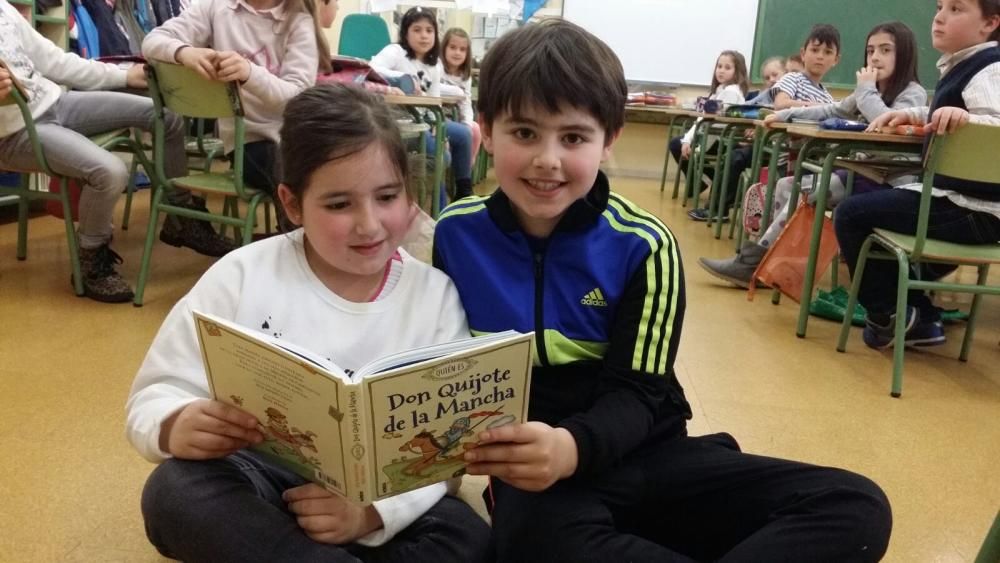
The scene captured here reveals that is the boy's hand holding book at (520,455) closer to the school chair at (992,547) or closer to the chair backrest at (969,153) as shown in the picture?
the school chair at (992,547)

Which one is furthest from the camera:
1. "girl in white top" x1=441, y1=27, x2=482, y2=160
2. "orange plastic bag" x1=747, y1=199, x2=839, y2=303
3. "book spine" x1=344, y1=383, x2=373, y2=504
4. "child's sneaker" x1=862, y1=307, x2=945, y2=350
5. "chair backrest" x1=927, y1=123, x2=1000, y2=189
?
"girl in white top" x1=441, y1=27, x2=482, y2=160

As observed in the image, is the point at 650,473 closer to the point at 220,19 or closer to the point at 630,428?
the point at 630,428

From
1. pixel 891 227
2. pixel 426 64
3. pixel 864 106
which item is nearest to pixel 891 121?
pixel 891 227

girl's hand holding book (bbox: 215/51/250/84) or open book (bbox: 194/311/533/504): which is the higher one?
girl's hand holding book (bbox: 215/51/250/84)

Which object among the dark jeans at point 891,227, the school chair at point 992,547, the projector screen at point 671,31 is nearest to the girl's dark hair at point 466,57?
the projector screen at point 671,31

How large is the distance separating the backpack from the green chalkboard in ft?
10.6

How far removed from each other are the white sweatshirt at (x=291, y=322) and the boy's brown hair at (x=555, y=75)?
25 cm

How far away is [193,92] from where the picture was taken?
6.45ft

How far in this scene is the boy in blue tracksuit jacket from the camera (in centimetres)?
88

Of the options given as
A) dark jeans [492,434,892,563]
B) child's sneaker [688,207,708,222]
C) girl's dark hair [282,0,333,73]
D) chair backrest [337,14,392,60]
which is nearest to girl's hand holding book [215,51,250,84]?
girl's dark hair [282,0,333,73]

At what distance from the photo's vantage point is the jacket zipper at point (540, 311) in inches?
38.6

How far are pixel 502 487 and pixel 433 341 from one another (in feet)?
0.68

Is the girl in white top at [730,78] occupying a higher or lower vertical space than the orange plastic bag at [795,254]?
higher

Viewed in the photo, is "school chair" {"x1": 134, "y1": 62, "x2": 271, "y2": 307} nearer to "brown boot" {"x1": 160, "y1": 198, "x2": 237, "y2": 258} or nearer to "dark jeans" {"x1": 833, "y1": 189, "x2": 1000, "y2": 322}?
"brown boot" {"x1": 160, "y1": 198, "x2": 237, "y2": 258}
